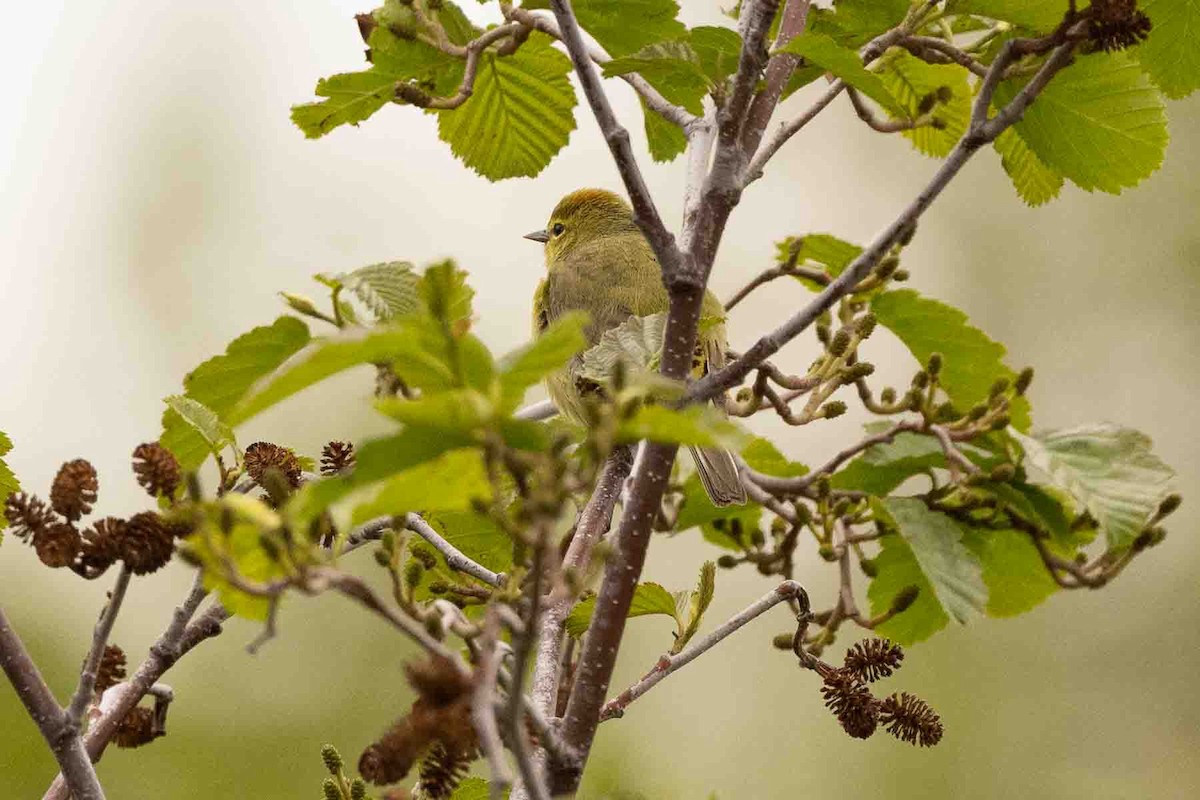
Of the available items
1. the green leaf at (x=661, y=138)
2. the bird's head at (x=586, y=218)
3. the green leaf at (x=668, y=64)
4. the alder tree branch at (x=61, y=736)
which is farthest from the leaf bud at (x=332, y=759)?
the bird's head at (x=586, y=218)

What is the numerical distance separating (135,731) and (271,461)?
43 centimetres

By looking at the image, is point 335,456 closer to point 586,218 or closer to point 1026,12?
point 1026,12

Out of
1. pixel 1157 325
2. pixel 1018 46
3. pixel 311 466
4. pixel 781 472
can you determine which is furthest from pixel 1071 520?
pixel 1157 325

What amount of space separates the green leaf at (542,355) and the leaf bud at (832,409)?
2.94 feet

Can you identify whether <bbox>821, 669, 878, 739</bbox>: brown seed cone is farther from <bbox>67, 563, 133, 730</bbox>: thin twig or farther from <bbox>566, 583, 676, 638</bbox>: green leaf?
<bbox>67, 563, 133, 730</bbox>: thin twig

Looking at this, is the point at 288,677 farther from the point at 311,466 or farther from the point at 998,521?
the point at 998,521

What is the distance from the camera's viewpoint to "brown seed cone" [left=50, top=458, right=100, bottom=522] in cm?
161

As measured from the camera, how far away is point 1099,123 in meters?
2.25

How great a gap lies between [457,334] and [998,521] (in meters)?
0.99

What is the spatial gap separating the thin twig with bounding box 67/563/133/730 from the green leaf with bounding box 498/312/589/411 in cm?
52

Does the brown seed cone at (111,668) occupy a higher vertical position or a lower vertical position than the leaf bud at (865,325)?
lower

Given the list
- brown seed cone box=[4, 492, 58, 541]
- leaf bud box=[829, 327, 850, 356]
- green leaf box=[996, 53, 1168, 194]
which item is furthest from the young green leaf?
green leaf box=[996, 53, 1168, 194]

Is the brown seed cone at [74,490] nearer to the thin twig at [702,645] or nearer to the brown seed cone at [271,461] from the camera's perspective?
the brown seed cone at [271,461]

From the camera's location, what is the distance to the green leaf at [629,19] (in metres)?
2.28
